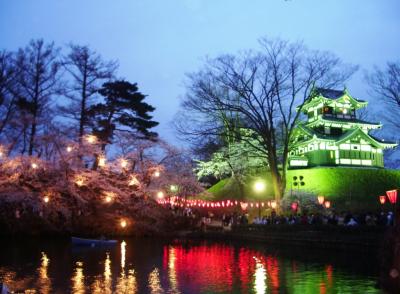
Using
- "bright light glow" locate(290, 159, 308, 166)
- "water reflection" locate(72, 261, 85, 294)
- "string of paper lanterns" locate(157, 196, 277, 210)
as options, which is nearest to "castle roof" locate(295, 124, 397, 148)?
"bright light glow" locate(290, 159, 308, 166)

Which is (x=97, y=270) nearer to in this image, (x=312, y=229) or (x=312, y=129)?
(x=312, y=229)

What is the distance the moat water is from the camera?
1411 cm

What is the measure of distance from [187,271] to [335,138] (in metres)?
34.1

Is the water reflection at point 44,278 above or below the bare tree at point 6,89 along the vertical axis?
below

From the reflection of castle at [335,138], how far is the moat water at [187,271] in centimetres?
2344

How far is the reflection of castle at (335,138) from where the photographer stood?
47.0 m

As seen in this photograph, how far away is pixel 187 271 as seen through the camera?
58.4 feet

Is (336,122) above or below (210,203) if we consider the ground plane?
above

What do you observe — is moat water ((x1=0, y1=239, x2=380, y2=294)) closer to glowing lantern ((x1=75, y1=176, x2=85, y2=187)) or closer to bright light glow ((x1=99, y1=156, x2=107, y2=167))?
glowing lantern ((x1=75, y1=176, x2=85, y2=187))

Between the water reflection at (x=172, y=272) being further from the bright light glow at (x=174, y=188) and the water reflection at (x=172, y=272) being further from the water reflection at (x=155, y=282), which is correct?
the bright light glow at (x=174, y=188)

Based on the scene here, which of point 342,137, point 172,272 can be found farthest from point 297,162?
point 172,272

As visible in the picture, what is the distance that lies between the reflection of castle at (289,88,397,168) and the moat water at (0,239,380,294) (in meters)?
23.4

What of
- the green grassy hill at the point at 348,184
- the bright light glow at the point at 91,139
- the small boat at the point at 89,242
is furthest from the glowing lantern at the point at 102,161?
the green grassy hill at the point at 348,184

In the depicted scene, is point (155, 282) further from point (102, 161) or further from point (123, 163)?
point (123, 163)
